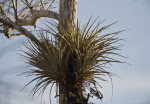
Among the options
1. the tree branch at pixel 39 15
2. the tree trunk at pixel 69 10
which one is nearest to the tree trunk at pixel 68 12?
the tree trunk at pixel 69 10

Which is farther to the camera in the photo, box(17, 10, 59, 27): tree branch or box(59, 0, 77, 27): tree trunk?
box(17, 10, 59, 27): tree branch

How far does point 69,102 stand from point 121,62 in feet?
2.30

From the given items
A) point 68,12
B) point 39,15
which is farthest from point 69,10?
point 39,15

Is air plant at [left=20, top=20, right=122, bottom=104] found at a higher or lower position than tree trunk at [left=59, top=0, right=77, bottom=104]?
lower

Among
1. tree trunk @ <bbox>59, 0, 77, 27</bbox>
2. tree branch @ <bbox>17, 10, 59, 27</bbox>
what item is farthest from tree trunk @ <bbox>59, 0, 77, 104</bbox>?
tree branch @ <bbox>17, 10, 59, 27</bbox>

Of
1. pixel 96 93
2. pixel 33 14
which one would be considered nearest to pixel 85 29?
pixel 96 93

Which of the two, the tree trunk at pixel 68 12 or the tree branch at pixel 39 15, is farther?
the tree branch at pixel 39 15

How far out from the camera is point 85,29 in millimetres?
2354

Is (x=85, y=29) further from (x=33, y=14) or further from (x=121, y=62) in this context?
(x=33, y=14)

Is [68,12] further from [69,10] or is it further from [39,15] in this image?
[39,15]

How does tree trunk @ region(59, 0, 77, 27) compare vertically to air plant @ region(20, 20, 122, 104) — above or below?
above

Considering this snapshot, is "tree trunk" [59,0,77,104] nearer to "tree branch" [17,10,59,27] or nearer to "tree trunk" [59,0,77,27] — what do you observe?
"tree trunk" [59,0,77,27]

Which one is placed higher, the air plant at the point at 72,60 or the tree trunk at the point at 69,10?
the tree trunk at the point at 69,10

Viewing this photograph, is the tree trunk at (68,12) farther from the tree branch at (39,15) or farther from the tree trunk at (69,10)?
the tree branch at (39,15)
